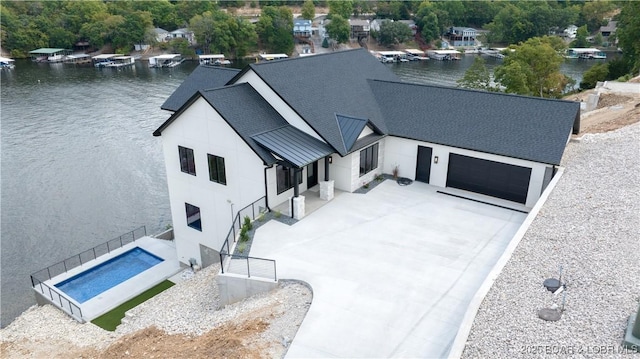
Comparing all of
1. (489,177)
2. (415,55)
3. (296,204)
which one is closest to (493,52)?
(415,55)

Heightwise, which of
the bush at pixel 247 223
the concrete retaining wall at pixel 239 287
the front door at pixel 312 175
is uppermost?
the front door at pixel 312 175

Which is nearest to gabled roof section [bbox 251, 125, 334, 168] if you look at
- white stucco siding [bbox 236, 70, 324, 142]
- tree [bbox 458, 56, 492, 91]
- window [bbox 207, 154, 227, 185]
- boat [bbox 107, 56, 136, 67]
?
white stucco siding [bbox 236, 70, 324, 142]

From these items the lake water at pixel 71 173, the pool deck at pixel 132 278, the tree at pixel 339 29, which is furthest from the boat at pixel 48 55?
the pool deck at pixel 132 278

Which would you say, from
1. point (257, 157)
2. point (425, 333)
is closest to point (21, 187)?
point (257, 157)

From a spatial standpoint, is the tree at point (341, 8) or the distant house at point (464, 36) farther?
the tree at point (341, 8)

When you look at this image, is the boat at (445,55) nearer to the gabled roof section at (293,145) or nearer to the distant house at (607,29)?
the distant house at (607,29)
